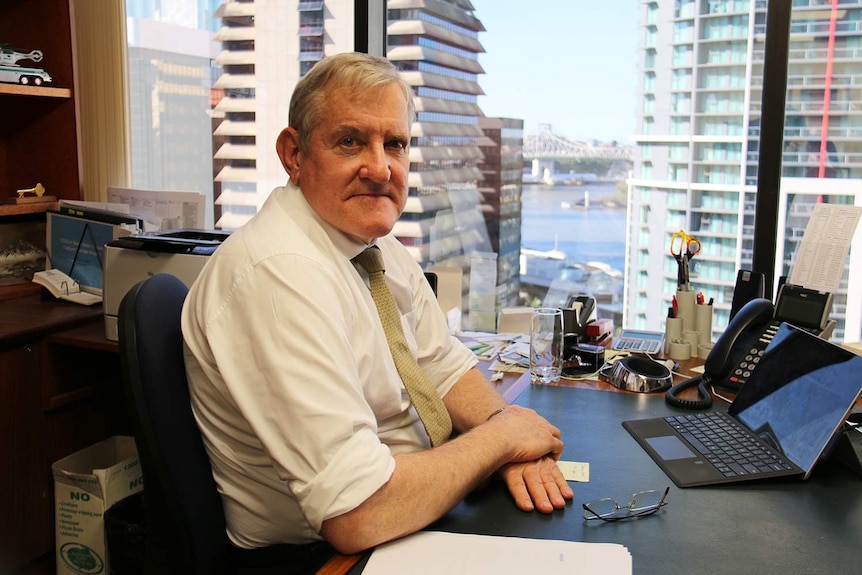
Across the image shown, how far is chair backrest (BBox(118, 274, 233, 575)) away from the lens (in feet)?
4.11

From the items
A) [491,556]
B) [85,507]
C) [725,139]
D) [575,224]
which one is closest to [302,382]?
[491,556]

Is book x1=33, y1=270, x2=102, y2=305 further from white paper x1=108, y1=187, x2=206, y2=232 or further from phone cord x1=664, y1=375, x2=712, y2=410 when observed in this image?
phone cord x1=664, y1=375, x2=712, y2=410

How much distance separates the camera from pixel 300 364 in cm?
114

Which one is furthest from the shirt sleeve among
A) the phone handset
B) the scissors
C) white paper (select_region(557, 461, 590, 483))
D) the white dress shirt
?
the scissors

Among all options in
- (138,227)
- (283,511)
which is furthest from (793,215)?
(138,227)

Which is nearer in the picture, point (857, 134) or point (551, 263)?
point (857, 134)

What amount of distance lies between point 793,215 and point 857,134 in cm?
30

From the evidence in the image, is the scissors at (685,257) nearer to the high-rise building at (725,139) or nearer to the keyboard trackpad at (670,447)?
the high-rise building at (725,139)

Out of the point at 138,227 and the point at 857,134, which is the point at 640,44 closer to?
the point at 857,134

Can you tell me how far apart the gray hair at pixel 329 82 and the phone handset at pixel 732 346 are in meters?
0.94

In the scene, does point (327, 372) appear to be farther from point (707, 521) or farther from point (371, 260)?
point (707, 521)

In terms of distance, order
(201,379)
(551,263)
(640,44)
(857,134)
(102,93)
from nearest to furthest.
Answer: (201,379) < (857,134) < (640,44) < (551,263) < (102,93)

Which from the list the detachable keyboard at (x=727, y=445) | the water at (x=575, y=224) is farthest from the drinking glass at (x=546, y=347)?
the water at (x=575, y=224)

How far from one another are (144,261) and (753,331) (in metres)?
1.72
